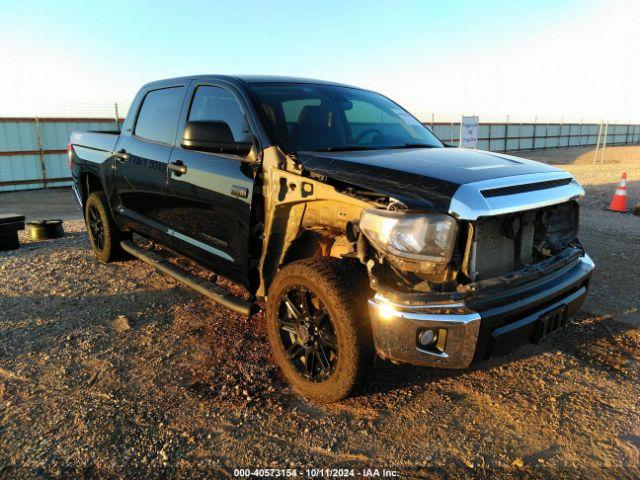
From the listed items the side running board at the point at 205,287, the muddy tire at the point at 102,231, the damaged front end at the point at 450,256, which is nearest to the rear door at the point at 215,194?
the side running board at the point at 205,287

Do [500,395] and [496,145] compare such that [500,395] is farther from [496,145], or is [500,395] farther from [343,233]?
[496,145]

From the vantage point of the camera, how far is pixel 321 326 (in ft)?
8.94

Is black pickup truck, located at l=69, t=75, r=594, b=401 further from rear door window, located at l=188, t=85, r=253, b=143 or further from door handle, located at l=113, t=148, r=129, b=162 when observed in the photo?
door handle, located at l=113, t=148, r=129, b=162

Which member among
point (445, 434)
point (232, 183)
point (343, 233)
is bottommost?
point (445, 434)

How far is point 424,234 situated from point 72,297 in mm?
3674

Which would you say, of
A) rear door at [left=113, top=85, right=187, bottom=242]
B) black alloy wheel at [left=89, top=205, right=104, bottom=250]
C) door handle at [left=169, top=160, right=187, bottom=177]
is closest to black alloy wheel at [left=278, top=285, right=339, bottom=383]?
door handle at [left=169, top=160, right=187, bottom=177]

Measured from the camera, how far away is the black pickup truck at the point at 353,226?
91.6 inches

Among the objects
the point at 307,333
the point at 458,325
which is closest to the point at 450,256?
the point at 458,325

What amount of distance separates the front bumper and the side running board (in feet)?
3.72

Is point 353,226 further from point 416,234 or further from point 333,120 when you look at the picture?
point 333,120

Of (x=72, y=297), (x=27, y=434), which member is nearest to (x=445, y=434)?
(x=27, y=434)

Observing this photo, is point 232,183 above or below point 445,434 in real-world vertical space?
above

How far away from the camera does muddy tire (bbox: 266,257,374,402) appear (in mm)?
2482

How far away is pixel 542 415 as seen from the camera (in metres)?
2.71
